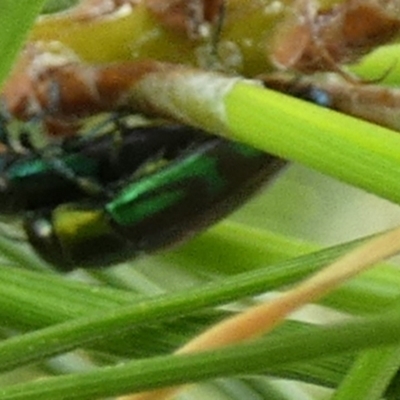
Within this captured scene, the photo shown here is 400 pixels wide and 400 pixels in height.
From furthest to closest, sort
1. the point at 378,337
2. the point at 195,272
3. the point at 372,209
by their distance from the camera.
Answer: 1. the point at 372,209
2. the point at 195,272
3. the point at 378,337

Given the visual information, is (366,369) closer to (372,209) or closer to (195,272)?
(195,272)

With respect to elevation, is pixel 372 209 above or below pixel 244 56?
below

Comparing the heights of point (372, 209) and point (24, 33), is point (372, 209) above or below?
below

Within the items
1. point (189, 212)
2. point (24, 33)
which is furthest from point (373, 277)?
point (24, 33)

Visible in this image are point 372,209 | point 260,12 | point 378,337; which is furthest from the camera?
point 372,209

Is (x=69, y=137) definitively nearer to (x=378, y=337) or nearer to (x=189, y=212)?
(x=189, y=212)

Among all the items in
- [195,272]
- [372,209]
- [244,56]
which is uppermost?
[244,56]

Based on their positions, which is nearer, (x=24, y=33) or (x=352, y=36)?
(x=24, y=33)

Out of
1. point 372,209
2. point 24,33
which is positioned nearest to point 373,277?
point 24,33

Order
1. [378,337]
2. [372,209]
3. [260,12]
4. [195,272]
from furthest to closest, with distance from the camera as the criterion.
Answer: [372,209]
[195,272]
[260,12]
[378,337]
